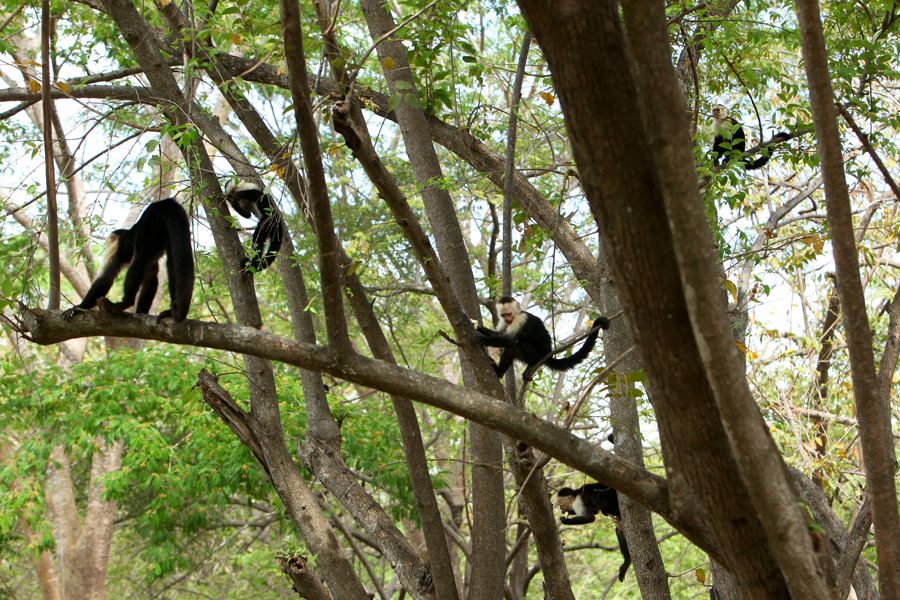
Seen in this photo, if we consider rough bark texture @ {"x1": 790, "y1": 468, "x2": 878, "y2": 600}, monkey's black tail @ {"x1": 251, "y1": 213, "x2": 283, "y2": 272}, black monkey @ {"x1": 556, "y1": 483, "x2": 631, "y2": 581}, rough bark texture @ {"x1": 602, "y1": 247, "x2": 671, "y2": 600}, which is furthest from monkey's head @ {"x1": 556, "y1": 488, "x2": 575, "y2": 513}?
monkey's black tail @ {"x1": 251, "y1": 213, "x2": 283, "y2": 272}

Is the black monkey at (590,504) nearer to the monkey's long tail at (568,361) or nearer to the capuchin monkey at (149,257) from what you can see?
the monkey's long tail at (568,361)

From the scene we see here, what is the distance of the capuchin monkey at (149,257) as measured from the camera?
13.5ft

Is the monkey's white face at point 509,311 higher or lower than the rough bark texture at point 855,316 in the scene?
higher

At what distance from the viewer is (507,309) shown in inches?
225

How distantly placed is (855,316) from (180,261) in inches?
140

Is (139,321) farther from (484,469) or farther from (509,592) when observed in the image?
(509,592)

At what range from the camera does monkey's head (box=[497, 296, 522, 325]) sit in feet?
18.3

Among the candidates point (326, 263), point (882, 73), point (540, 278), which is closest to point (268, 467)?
point (326, 263)

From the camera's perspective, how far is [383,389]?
9.46 feet

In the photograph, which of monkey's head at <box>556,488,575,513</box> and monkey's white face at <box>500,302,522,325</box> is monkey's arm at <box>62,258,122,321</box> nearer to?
monkey's white face at <box>500,302,522,325</box>

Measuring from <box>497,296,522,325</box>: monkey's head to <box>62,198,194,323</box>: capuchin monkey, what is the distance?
7.96ft

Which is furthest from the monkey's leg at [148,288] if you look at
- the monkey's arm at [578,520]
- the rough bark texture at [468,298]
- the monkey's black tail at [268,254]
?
the monkey's arm at [578,520]

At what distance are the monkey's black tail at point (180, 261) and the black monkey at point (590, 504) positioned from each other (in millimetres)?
5558

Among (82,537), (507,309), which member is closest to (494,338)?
(507,309)
